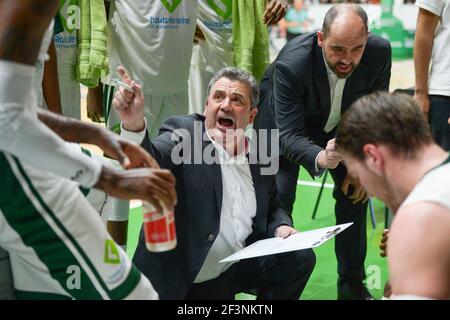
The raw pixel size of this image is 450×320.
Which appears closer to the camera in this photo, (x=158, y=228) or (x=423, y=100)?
(x=158, y=228)

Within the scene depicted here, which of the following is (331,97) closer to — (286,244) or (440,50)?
(440,50)

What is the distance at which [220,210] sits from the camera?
121 inches

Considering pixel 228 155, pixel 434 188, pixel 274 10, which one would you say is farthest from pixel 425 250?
pixel 274 10

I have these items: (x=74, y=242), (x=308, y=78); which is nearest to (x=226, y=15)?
(x=308, y=78)

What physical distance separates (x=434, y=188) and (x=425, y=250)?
16 cm

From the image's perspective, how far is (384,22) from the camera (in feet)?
42.1

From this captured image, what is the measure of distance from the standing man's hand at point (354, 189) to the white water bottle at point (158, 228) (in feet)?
5.98

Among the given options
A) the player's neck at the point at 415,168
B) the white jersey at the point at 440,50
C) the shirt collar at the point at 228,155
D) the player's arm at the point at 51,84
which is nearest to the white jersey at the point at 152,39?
the player's arm at the point at 51,84

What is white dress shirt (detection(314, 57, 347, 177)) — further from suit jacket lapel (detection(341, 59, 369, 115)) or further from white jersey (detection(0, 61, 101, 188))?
white jersey (detection(0, 61, 101, 188))

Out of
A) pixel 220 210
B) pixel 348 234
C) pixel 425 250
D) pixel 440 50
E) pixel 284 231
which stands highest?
pixel 440 50

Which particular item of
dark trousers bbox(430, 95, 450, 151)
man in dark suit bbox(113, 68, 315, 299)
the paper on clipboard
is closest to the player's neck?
the paper on clipboard

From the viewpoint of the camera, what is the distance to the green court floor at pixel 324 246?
399 centimetres

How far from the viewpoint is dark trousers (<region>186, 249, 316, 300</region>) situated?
3146 millimetres

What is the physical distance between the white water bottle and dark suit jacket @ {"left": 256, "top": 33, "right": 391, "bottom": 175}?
1697 mm
